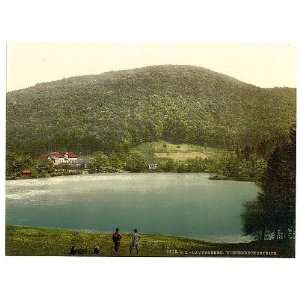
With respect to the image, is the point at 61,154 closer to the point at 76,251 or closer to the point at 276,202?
the point at 76,251

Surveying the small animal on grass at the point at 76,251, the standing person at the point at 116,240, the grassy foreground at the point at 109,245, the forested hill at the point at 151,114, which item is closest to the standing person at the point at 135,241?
the grassy foreground at the point at 109,245

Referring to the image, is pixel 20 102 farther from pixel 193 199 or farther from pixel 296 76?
pixel 296 76

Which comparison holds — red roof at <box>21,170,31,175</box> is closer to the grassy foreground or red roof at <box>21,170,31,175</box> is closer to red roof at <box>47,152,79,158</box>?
red roof at <box>47,152,79,158</box>

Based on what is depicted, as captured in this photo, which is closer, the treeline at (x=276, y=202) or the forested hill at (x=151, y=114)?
the treeline at (x=276, y=202)

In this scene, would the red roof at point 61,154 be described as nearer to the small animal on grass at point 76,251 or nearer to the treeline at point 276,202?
the small animal on grass at point 76,251

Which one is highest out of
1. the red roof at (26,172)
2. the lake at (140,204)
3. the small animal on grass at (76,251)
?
the red roof at (26,172)

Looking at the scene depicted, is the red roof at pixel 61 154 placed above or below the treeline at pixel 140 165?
above

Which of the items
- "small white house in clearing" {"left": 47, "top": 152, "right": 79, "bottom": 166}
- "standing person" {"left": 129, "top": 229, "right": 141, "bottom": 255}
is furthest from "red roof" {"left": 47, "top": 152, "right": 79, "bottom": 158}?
"standing person" {"left": 129, "top": 229, "right": 141, "bottom": 255}

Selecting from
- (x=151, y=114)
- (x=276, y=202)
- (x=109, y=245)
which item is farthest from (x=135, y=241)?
(x=276, y=202)
